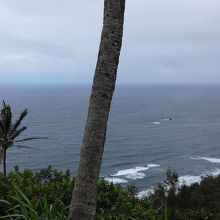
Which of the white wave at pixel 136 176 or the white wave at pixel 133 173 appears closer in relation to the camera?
the white wave at pixel 136 176

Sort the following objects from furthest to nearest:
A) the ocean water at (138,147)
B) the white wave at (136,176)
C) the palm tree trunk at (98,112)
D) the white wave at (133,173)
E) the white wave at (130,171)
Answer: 1. the ocean water at (138,147)
2. the white wave at (130,171)
3. the white wave at (133,173)
4. the white wave at (136,176)
5. the palm tree trunk at (98,112)

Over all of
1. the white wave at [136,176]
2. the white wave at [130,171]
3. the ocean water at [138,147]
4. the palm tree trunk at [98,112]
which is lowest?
the white wave at [136,176]

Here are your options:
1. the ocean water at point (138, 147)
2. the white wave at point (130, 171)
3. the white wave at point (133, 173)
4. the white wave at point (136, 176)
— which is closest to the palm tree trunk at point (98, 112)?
the ocean water at point (138, 147)

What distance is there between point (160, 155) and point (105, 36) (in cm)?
7605

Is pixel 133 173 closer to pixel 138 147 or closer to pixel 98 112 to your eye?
pixel 138 147

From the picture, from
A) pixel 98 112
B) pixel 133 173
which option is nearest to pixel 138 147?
pixel 133 173

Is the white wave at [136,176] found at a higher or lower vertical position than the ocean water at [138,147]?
lower

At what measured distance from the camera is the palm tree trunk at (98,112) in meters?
5.25

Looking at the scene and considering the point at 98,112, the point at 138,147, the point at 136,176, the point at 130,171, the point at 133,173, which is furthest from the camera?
the point at 138,147

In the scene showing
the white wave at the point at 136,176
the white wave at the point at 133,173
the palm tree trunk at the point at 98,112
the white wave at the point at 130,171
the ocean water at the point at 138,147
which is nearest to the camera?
the palm tree trunk at the point at 98,112

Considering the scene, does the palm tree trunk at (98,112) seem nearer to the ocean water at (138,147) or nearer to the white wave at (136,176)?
the ocean water at (138,147)

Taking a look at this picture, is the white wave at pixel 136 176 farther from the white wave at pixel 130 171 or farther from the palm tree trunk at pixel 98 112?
the palm tree trunk at pixel 98 112

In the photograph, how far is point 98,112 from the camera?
208 inches

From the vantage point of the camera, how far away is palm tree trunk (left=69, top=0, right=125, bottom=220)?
525 cm
